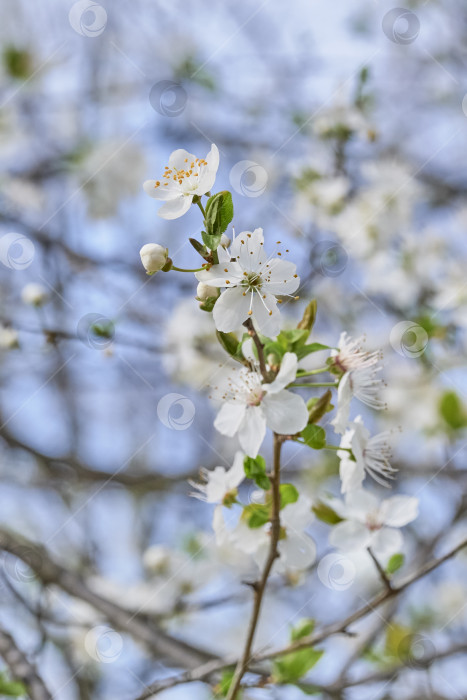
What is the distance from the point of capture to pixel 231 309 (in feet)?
1.92

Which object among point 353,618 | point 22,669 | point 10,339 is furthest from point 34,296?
point 353,618

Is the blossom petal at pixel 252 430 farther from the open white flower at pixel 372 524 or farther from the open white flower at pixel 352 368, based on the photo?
the open white flower at pixel 372 524

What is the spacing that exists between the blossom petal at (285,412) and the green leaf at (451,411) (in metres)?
0.55

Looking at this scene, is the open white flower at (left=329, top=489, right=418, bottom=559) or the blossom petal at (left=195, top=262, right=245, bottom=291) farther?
the open white flower at (left=329, top=489, right=418, bottom=559)

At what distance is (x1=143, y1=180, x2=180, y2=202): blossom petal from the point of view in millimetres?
637

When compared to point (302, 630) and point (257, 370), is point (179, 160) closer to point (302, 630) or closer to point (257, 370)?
point (257, 370)

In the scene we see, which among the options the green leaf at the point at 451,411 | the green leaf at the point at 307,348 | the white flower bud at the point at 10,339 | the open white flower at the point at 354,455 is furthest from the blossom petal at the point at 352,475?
the white flower bud at the point at 10,339

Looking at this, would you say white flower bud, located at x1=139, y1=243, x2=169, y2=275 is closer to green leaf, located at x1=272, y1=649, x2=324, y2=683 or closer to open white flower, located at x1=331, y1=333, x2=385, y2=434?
open white flower, located at x1=331, y1=333, x2=385, y2=434

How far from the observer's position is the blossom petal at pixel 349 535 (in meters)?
0.79

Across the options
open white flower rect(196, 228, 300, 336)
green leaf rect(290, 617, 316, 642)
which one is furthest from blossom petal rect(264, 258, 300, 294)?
green leaf rect(290, 617, 316, 642)

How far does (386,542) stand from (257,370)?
277 mm

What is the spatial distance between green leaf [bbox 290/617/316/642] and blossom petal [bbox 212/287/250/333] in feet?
1.44

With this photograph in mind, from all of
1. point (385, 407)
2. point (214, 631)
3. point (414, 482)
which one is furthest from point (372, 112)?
point (214, 631)

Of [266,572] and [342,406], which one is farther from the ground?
[342,406]
